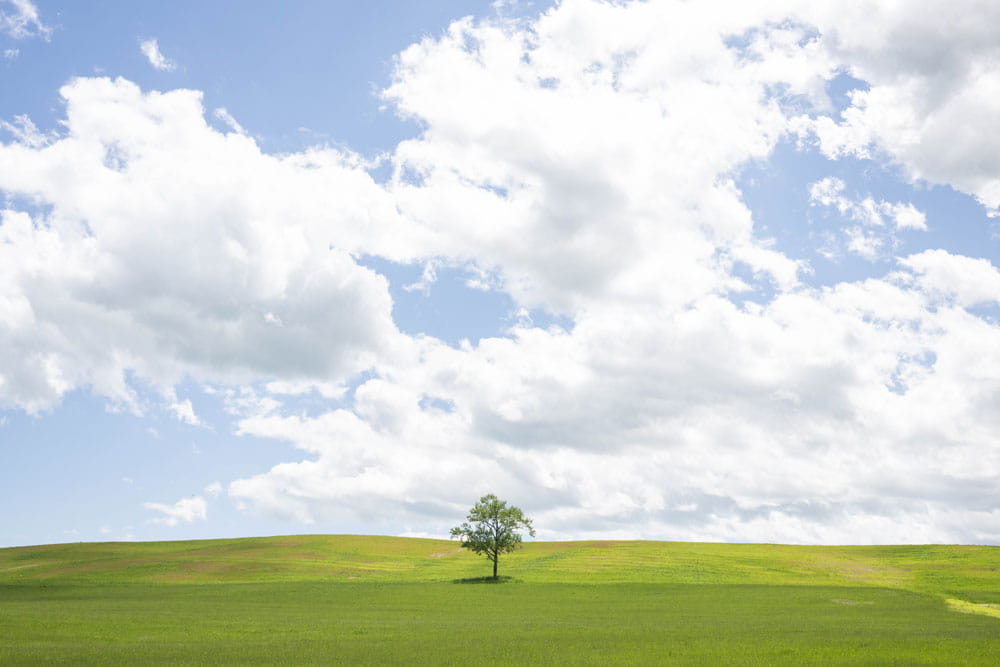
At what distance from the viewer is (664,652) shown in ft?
95.9

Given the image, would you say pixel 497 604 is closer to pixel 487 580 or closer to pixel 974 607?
pixel 487 580

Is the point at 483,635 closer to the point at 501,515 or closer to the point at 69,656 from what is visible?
the point at 69,656

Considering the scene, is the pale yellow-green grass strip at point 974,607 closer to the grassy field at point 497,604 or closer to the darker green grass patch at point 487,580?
the grassy field at point 497,604

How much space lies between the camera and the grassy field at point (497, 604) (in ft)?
97.0

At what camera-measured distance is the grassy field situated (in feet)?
97.0

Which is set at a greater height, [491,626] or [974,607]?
[491,626]

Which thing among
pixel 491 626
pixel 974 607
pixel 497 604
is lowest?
pixel 974 607

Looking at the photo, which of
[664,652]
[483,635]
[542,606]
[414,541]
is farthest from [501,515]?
[664,652]

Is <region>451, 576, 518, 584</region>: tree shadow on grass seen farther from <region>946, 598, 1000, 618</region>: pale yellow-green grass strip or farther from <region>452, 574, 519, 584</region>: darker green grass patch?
<region>946, 598, 1000, 618</region>: pale yellow-green grass strip

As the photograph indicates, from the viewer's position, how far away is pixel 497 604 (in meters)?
55.6

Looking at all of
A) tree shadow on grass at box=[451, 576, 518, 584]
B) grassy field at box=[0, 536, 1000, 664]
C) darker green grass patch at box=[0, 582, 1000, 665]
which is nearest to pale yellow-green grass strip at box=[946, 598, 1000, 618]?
grassy field at box=[0, 536, 1000, 664]

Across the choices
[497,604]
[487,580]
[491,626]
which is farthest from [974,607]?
[487,580]

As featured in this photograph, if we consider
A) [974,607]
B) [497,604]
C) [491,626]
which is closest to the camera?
[491,626]

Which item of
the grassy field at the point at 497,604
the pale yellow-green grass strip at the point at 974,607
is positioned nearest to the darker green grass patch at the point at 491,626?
the grassy field at the point at 497,604
